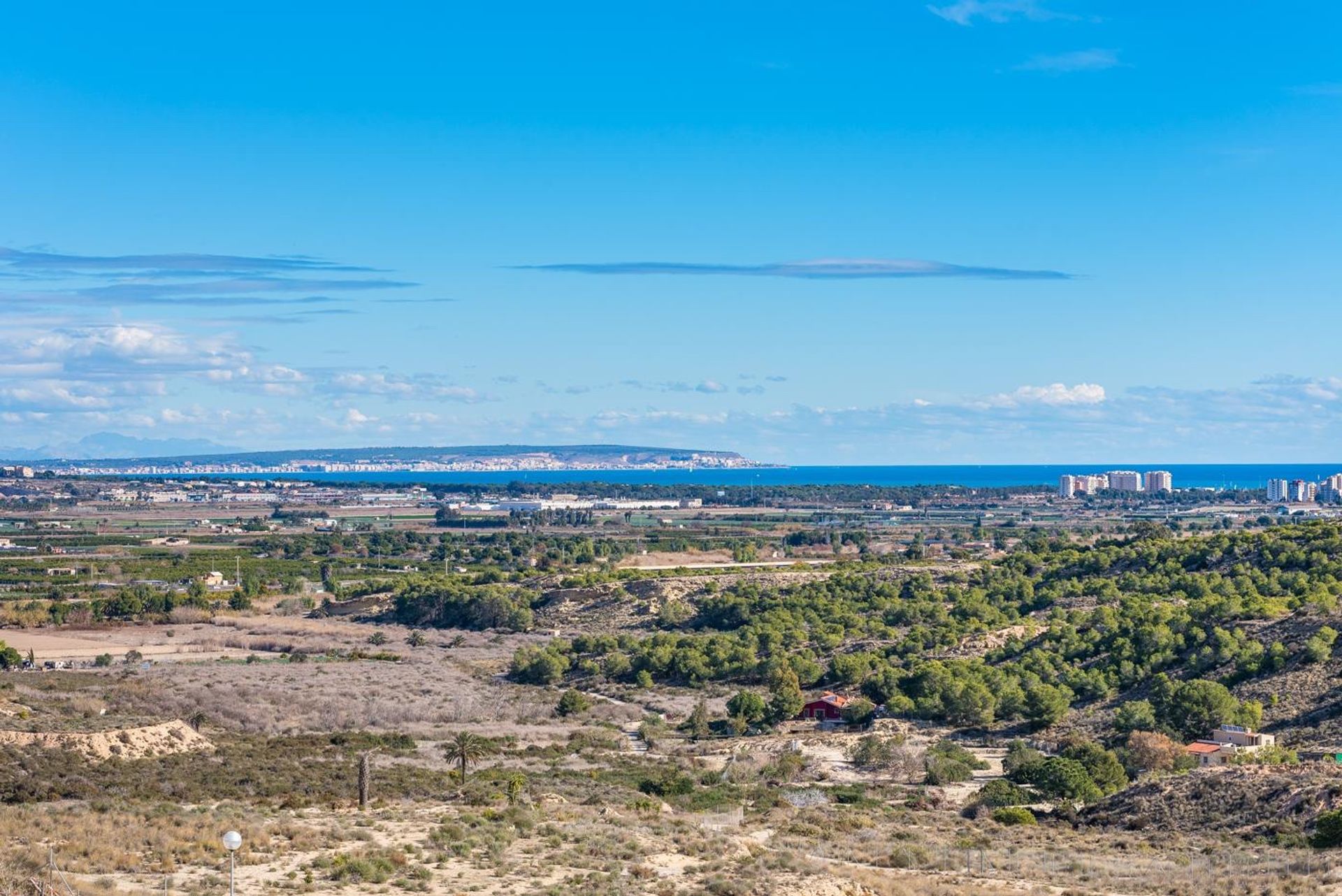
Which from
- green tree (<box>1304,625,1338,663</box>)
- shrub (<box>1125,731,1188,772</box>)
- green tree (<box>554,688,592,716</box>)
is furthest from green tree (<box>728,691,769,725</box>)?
green tree (<box>1304,625,1338,663</box>)

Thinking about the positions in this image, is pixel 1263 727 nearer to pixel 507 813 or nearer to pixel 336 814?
pixel 507 813

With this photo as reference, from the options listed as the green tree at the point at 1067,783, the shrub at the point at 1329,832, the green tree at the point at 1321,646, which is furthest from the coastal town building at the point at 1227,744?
the shrub at the point at 1329,832

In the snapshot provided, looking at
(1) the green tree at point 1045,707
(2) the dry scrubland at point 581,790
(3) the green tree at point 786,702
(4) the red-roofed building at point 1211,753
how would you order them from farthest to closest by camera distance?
(3) the green tree at point 786,702 → (1) the green tree at point 1045,707 → (4) the red-roofed building at point 1211,753 → (2) the dry scrubland at point 581,790

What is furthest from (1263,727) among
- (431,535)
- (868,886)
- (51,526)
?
(51,526)

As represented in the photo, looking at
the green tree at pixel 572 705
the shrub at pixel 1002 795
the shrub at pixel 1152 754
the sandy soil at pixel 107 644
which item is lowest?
the sandy soil at pixel 107 644

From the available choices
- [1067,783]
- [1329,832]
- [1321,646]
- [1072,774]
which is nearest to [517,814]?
[1067,783]

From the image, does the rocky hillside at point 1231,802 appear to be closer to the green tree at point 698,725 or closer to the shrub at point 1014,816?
the shrub at point 1014,816
